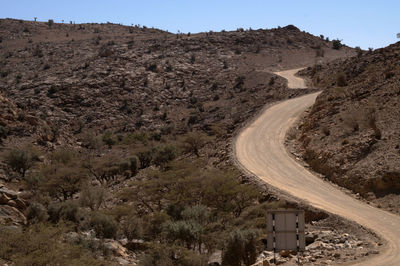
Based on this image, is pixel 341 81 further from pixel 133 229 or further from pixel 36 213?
pixel 36 213

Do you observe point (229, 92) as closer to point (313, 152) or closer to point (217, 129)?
point (217, 129)

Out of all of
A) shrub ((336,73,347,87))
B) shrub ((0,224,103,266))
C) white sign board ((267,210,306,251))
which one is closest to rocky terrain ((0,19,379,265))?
shrub ((0,224,103,266))

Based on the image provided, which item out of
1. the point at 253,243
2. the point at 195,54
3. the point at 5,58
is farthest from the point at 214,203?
the point at 5,58

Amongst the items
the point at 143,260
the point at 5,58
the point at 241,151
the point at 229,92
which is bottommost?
the point at 143,260

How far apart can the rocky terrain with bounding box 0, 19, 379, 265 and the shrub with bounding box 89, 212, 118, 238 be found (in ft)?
0.20

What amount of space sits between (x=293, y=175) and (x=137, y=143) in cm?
1998

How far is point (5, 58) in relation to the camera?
70.5 meters

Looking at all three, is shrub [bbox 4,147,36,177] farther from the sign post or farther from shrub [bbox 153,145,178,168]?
the sign post

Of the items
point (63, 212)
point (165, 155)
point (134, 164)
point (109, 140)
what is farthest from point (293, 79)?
point (63, 212)

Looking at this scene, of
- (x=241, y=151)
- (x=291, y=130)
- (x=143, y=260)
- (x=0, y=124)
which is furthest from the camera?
(x=0, y=124)

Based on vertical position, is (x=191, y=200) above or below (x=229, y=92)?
below

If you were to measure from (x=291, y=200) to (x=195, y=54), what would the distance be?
168 ft

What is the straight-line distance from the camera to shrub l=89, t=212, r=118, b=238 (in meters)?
22.8

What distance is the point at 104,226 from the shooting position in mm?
22906
